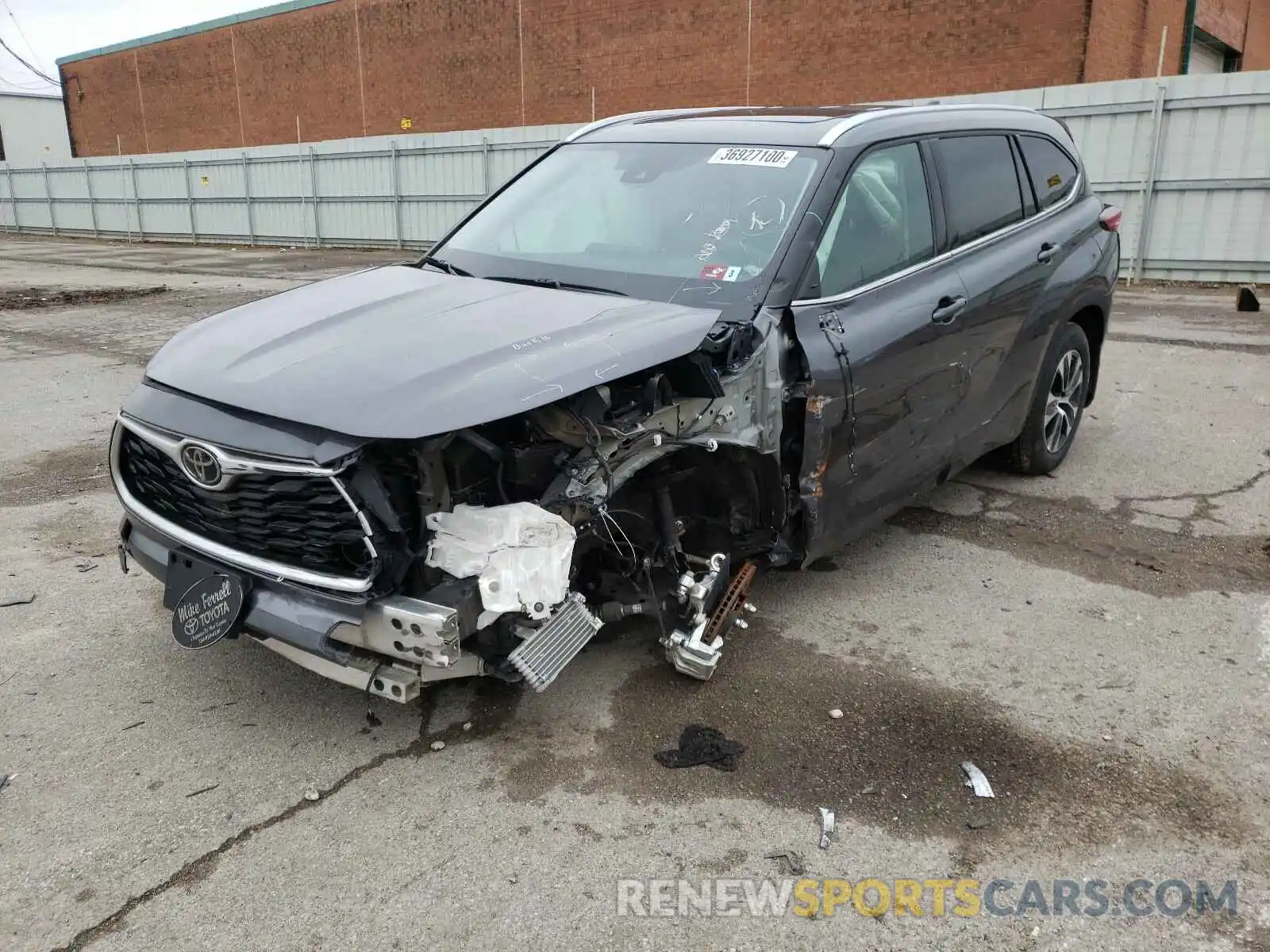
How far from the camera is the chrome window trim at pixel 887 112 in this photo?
3945 millimetres

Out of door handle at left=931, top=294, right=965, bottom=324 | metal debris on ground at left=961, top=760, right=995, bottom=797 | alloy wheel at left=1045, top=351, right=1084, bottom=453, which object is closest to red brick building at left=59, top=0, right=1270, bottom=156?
alloy wheel at left=1045, top=351, right=1084, bottom=453

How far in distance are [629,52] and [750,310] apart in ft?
62.6

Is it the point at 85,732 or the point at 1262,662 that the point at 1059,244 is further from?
the point at 85,732

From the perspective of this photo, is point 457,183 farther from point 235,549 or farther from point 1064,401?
point 235,549

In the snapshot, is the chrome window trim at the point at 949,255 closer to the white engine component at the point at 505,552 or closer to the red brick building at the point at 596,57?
the white engine component at the point at 505,552

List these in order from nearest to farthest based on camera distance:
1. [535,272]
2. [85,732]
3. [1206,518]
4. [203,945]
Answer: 1. [203,945]
2. [85,732]
3. [535,272]
4. [1206,518]

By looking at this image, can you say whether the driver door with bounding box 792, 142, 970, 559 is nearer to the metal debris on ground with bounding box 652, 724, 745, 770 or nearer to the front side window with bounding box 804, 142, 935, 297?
the front side window with bounding box 804, 142, 935, 297

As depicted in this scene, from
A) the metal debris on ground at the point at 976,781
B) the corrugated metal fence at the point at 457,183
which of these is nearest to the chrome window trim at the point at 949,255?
the metal debris on ground at the point at 976,781

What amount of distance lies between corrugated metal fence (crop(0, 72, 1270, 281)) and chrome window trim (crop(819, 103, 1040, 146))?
706 cm

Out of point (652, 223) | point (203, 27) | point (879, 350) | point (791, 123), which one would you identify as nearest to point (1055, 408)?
point (879, 350)

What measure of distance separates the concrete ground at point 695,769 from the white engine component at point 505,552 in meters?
0.60

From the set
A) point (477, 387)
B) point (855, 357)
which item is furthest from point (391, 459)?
point (855, 357)

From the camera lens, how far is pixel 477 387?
8.90 feet

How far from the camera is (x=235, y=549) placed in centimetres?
304
